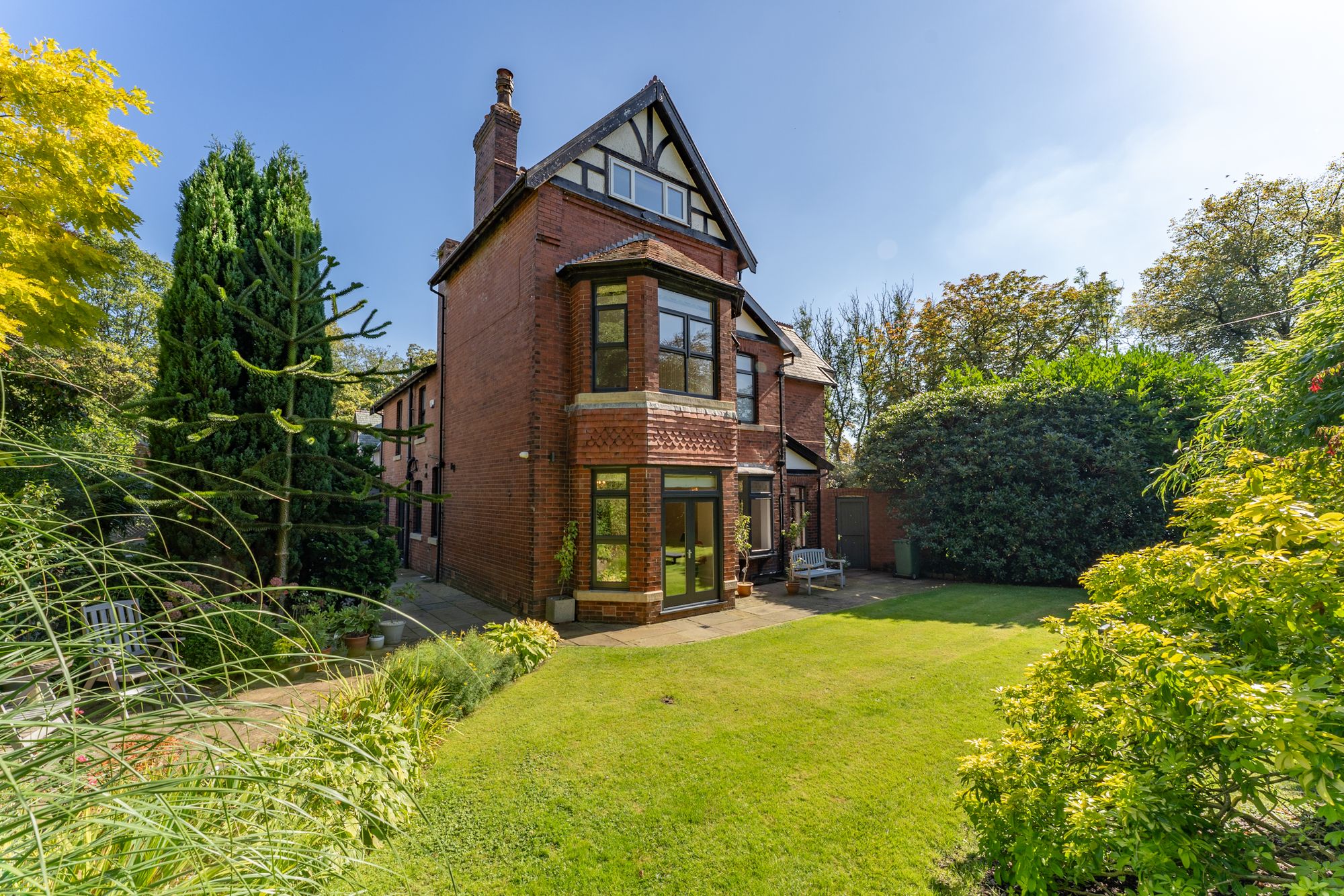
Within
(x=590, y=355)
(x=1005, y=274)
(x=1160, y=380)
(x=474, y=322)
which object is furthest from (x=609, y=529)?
(x=1005, y=274)

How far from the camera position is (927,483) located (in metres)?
14.4

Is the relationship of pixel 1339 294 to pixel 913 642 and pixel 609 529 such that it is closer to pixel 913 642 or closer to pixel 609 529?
pixel 913 642

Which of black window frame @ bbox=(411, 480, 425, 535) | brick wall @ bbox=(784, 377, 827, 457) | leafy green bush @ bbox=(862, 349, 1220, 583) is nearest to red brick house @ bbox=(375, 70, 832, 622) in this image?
brick wall @ bbox=(784, 377, 827, 457)

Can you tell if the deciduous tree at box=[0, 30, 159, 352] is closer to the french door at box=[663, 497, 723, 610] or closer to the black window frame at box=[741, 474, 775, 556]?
the french door at box=[663, 497, 723, 610]

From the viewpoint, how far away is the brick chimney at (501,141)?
40.2 ft

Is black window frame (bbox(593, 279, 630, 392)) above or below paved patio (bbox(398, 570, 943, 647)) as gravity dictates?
above

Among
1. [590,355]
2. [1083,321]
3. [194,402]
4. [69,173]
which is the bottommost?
[194,402]

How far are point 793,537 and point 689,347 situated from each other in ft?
19.9

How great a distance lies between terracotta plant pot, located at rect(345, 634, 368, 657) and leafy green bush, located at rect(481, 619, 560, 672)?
1.92 meters

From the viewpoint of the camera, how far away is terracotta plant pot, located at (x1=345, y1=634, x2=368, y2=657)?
7933mm

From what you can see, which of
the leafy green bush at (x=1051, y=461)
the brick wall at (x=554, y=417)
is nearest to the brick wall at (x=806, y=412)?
the leafy green bush at (x=1051, y=461)

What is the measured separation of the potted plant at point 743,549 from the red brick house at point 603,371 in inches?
37.3

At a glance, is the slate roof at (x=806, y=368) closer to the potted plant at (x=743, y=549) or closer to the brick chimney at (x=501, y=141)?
the potted plant at (x=743, y=549)

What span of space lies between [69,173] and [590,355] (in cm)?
1009
